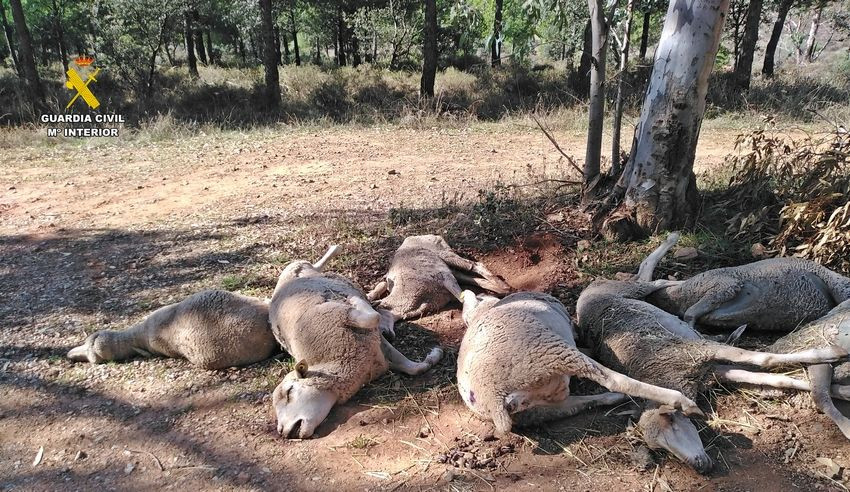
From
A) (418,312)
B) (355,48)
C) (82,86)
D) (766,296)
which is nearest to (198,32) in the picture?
(355,48)

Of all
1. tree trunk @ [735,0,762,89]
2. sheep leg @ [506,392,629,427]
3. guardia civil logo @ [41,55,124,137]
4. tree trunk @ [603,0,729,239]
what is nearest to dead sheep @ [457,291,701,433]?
sheep leg @ [506,392,629,427]

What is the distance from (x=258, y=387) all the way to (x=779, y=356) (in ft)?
9.50

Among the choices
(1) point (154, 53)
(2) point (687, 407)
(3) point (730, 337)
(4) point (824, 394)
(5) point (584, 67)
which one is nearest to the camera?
(2) point (687, 407)

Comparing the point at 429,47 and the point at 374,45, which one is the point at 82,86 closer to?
the point at 374,45

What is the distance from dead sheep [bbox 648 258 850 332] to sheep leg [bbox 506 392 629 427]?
892 millimetres

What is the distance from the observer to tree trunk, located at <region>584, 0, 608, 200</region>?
511cm

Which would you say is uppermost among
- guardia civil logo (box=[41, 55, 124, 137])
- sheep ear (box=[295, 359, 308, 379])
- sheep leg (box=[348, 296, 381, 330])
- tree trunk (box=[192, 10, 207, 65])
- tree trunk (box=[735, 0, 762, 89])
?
tree trunk (box=[192, 10, 207, 65])

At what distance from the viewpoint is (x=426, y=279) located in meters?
4.38

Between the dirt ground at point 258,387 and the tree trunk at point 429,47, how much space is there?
7.49 meters

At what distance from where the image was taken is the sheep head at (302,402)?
307 centimetres

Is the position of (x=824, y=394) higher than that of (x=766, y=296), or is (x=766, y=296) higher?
(x=766, y=296)

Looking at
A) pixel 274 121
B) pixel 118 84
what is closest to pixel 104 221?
pixel 274 121

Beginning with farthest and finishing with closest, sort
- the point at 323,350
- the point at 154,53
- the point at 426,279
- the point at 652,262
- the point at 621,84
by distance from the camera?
the point at 154,53 → the point at 621,84 → the point at 426,279 → the point at 652,262 → the point at 323,350

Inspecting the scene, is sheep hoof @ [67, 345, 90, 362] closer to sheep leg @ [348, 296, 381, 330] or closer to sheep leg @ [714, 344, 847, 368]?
sheep leg @ [348, 296, 381, 330]
